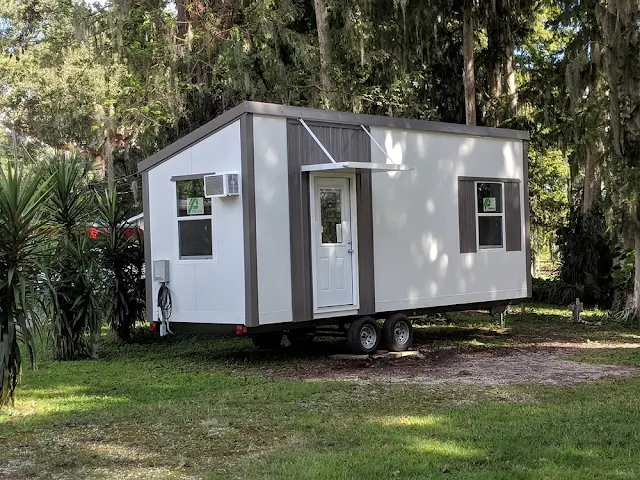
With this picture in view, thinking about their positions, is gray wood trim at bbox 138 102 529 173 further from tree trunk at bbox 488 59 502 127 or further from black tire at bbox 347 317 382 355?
tree trunk at bbox 488 59 502 127

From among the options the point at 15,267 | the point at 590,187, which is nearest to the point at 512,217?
the point at 590,187

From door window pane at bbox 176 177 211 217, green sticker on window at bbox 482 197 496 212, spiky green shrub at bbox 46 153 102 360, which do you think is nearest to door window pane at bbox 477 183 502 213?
green sticker on window at bbox 482 197 496 212

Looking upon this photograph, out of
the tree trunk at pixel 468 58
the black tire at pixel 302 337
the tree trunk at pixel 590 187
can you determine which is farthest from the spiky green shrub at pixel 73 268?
the tree trunk at pixel 590 187

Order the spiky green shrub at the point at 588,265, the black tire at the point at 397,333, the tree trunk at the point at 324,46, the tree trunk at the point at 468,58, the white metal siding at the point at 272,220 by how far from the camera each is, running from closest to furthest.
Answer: the white metal siding at the point at 272,220 → the black tire at the point at 397,333 → the tree trunk at the point at 324,46 → the tree trunk at the point at 468,58 → the spiky green shrub at the point at 588,265

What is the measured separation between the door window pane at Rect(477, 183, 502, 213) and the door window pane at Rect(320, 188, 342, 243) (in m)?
2.82

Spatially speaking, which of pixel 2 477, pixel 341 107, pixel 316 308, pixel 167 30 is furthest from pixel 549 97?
pixel 2 477

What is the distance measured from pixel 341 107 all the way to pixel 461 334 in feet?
16.9

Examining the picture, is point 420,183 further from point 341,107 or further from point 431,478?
point 431,478

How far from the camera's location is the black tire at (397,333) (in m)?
10.4

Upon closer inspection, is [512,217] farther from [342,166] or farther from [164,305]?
A: [164,305]

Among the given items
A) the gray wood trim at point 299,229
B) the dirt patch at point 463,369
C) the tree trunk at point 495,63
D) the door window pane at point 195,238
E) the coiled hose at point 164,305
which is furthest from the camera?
the tree trunk at point 495,63

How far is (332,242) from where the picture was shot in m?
9.98

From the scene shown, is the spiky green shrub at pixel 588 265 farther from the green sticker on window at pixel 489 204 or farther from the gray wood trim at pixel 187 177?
the gray wood trim at pixel 187 177

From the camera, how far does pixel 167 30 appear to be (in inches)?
612
